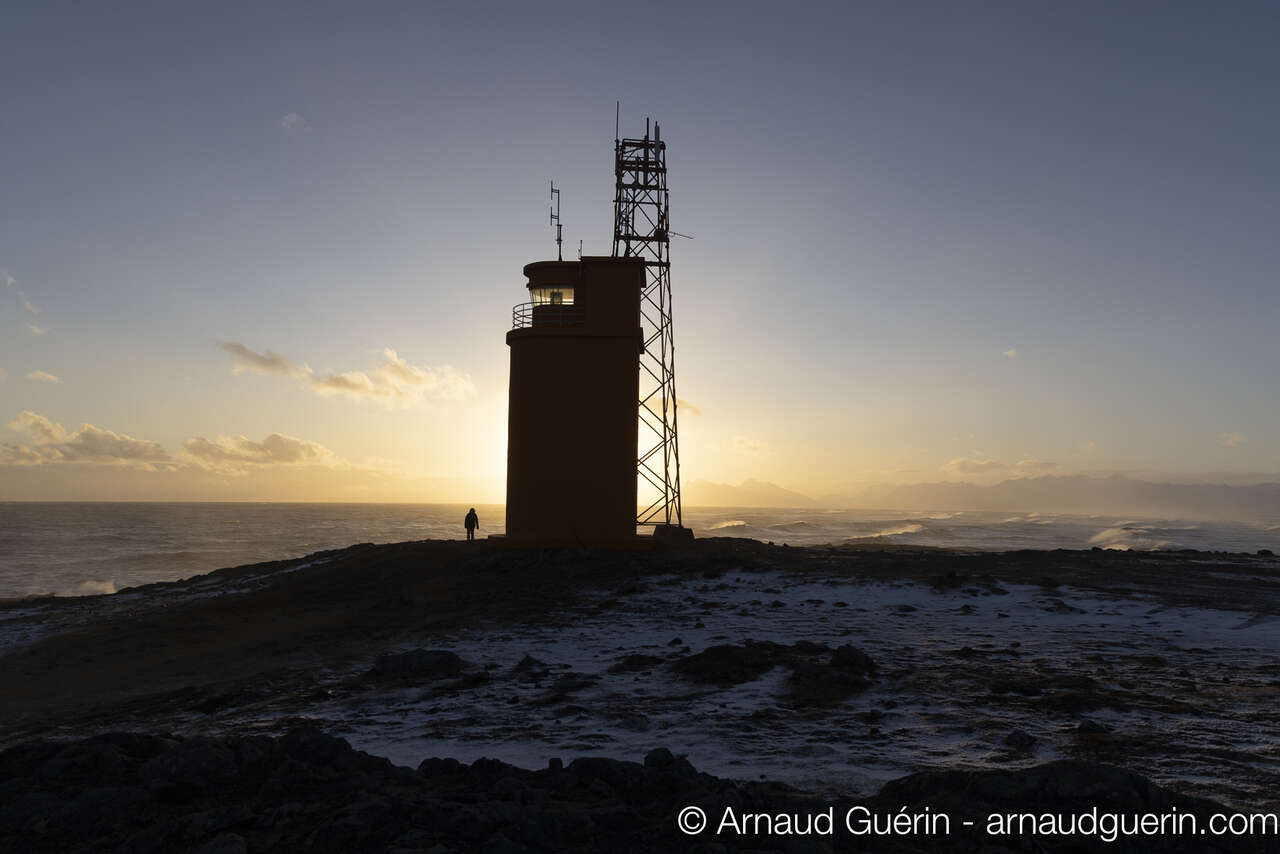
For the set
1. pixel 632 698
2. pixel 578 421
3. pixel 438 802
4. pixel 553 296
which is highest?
pixel 553 296

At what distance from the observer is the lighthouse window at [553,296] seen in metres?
24.3

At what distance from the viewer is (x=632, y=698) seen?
31.7 ft

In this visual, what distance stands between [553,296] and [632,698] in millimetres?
17095

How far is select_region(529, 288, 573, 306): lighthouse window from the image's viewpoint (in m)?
24.3

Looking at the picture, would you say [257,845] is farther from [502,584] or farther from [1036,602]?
[1036,602]

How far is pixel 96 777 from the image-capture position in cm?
660

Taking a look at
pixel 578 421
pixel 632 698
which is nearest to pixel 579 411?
pixel 578 421

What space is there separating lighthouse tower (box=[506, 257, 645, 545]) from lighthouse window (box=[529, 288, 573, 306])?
0.46m

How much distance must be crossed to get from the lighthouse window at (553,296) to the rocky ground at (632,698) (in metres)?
8.57

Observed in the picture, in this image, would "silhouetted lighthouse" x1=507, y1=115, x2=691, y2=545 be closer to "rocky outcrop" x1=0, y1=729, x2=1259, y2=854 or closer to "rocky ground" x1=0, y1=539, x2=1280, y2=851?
"rocky ground" x1=0, y1=539, x2=1280, y2=851

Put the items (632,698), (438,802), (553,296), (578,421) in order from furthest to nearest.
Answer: (553,296), (578,421), (632,698), (438,802)

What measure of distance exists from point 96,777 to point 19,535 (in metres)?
103

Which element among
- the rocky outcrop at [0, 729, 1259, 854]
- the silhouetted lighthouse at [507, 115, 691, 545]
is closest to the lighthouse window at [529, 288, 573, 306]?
the silhouetted lighthouse at [507, 115, 691, 545]

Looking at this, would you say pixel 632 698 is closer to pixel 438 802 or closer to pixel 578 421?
pixel 438 802
